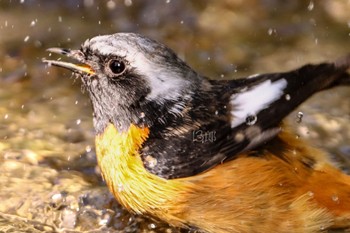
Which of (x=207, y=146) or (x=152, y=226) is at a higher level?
(x=207, y=146)

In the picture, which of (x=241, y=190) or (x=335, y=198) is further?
(x=335, y=198)

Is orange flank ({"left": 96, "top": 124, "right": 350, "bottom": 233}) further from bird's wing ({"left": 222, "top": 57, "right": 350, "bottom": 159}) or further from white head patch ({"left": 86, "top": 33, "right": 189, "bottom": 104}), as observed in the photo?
white head patch ({"left": 86, "top": 33, "right": 189, "bottom": 104})

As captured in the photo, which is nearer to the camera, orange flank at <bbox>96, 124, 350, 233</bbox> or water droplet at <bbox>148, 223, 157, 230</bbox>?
orange flank at <bbox>96, 124, 350, 233</bbox>

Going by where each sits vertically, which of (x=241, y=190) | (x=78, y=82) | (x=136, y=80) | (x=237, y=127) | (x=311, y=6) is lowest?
(x=241, y=190)

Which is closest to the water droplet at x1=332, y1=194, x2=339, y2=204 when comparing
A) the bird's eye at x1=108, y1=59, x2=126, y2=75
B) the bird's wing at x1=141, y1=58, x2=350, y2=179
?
the bird's wing at x1=141, y1=58, x2=350, y2=179

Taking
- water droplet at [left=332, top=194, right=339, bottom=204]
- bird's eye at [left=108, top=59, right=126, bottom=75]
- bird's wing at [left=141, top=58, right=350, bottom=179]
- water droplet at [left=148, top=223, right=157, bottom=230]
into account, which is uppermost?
bird's eye at [left=108, top=59, right=126, bottom=75]

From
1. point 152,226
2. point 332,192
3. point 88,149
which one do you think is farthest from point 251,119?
point 88,149

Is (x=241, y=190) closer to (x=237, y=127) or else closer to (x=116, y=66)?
(x=237, y=127)

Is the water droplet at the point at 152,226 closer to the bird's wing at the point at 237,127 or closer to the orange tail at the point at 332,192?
the bird's wing at the point at 237,127
